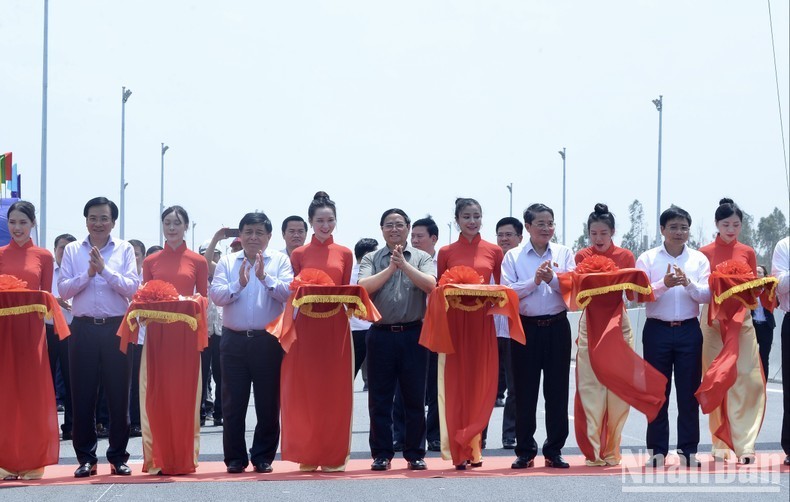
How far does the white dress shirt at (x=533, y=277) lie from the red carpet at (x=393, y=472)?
129 cm

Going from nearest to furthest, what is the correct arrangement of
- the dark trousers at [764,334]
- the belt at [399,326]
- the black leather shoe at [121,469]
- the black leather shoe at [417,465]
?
1. the black leather shoe at [121,469]
2. the black leather shoe at [417,465]
3. the belt at [399,326]
4. the dark trousers at [764,334]

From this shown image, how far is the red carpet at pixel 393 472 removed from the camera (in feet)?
29.6

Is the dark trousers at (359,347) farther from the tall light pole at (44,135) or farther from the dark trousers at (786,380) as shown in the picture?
the tall light pole at (44,135)

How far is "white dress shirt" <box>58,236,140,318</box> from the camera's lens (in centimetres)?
936

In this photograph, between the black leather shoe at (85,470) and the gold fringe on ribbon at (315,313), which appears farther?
the gold fringe on ribbon at (315,313)

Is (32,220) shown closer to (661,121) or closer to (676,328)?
(676,328)

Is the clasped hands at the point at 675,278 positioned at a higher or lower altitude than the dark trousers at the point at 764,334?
higher

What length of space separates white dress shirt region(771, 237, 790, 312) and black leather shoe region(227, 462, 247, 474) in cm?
451

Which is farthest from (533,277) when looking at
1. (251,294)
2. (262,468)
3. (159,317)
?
(159,317)

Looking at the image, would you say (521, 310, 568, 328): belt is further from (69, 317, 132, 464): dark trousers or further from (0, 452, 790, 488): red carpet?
(69, 317, 132, 464): dark trousers

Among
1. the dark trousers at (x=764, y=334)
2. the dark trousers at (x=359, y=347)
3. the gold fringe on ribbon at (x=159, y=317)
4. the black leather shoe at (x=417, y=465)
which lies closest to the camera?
the gold fringe on ribbon at (x=159, y=317)

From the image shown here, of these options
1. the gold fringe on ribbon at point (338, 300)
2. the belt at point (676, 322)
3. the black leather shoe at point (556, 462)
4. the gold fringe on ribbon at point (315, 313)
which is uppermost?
the gold fringe on ribbon at point (338, 300)

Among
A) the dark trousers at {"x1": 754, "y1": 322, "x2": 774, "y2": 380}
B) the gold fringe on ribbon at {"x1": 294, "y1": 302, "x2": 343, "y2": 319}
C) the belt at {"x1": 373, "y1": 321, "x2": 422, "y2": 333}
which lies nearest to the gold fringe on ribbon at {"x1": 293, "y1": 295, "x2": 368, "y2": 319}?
the gold fringe on ribbon at {"x1": 294, "y1": 302, "x2": 343, "y2": 319}

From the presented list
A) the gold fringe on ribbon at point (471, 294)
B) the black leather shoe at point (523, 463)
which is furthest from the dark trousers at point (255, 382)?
the black leather shoe at point (523, 463)
